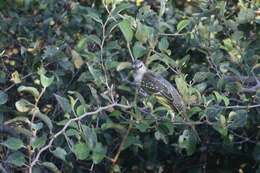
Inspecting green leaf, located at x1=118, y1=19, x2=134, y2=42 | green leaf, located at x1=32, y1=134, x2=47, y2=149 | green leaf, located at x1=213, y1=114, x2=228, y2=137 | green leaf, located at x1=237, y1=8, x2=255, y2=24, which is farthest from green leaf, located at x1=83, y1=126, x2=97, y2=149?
green leaf, located at x1=237, y1=8, x2=255, y2=24

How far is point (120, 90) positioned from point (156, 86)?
0.46 feet

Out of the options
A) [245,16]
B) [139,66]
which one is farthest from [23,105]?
[245,16]

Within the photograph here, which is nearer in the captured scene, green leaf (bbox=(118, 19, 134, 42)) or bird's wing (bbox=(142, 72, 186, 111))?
green leaf (bbox=(118, 19, 134, 42))

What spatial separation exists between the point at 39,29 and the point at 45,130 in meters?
0.88

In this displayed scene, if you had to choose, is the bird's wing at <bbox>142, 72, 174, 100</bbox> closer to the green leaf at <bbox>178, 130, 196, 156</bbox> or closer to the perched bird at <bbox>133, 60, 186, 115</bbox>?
the perched bird at <bbox>133, 60, 186, 115</bbox>

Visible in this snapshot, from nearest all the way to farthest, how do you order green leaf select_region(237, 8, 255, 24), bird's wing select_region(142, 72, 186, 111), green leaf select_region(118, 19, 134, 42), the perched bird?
green leaf select_region(118, 19, 134, 42) < the perched bird < bird's wing select_region(142, 72, 186, 111) < green leaf select_region(237, 8, 255, 24)

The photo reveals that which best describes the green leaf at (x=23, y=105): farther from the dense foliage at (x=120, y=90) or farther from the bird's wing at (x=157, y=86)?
the bird's wing at (x=157, y=86)

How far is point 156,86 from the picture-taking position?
2.46 meters

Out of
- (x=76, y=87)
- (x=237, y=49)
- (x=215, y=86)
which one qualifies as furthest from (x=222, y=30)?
(x=76, y=87)

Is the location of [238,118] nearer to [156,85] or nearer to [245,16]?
[156,85]

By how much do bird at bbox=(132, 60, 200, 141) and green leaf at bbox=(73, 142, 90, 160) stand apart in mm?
351

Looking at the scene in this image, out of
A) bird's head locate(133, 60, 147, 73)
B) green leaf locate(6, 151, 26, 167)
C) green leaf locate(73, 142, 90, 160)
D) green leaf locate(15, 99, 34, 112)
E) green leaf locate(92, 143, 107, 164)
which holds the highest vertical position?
green leaf locate(15, 99, 34, 112)

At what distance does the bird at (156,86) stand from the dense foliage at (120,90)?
33mm

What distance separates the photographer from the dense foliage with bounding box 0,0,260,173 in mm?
2049
